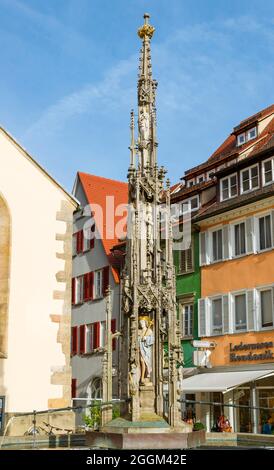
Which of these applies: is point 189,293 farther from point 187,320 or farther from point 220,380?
point 220,380

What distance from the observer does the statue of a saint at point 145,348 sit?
401 inches

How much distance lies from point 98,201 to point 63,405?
21.9 metres

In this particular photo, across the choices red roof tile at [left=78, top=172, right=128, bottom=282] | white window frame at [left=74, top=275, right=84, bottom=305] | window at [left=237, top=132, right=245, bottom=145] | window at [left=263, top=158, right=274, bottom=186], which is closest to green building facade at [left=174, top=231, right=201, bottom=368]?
window at [left=263, top=158, right=274, bottom=186]

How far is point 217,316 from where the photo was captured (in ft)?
85.7

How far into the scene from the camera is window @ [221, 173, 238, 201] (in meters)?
26.3

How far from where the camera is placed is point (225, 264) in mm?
25891

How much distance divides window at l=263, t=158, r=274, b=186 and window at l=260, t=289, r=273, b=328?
392 centimetres

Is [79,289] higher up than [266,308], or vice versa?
[79,289]

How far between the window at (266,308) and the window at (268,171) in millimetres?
3924

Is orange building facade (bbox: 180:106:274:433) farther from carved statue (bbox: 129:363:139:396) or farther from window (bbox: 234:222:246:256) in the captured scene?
carved statue (bbox: 129:363:139:396)

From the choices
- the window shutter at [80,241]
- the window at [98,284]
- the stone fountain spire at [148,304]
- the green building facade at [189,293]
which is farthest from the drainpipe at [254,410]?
the window shutter at [80,241]

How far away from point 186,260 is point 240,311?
3.99 metres

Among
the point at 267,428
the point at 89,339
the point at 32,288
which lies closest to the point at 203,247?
the point at 267,428
